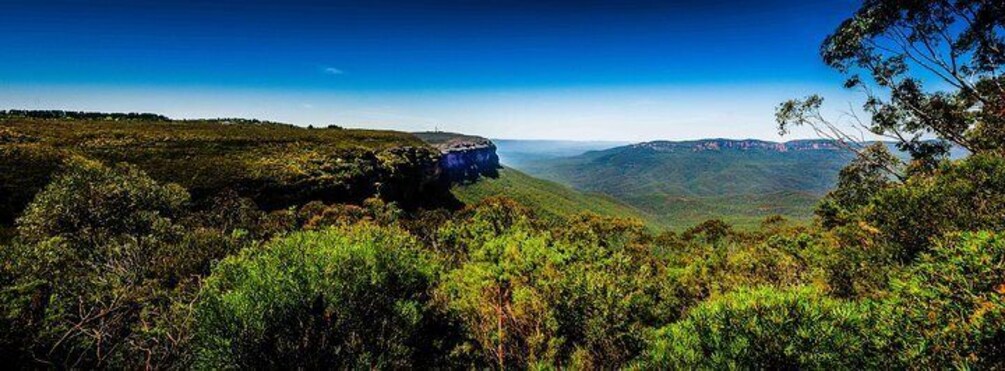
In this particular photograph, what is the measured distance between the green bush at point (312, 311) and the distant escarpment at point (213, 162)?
2663 inches

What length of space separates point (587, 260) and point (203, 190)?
81030 mm

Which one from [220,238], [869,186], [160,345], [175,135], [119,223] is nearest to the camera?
[160,345]

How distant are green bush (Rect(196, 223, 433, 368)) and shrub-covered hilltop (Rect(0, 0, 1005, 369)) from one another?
0.07m

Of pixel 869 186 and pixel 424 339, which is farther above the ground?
pixel 869 186

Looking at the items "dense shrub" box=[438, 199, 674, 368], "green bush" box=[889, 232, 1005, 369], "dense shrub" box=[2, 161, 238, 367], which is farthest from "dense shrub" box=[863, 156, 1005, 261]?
"dense shrub" box=[2, 161, 238, 367]

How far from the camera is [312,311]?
56.2 feet

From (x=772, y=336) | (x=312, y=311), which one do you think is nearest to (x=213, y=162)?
(x=312, y=311)

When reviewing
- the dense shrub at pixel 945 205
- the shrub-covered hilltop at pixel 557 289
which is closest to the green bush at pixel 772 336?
the shrub-covered hilltop at pixel 557 289

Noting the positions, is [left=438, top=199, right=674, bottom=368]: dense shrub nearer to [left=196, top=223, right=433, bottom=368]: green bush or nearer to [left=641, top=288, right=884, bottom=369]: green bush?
[left=196, top=223, right=433, bottom=368]: green bush

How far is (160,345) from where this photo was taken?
17.2 meters

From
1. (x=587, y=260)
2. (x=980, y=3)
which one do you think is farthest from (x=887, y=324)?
(x=980, y=3)

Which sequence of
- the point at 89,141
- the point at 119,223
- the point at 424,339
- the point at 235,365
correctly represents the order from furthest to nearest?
the point at 89,141
the point at 119,223
the point at 424,339
the point at 235,365

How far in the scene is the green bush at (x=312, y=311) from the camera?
1518cm

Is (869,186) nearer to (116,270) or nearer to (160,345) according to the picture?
(160,345)
